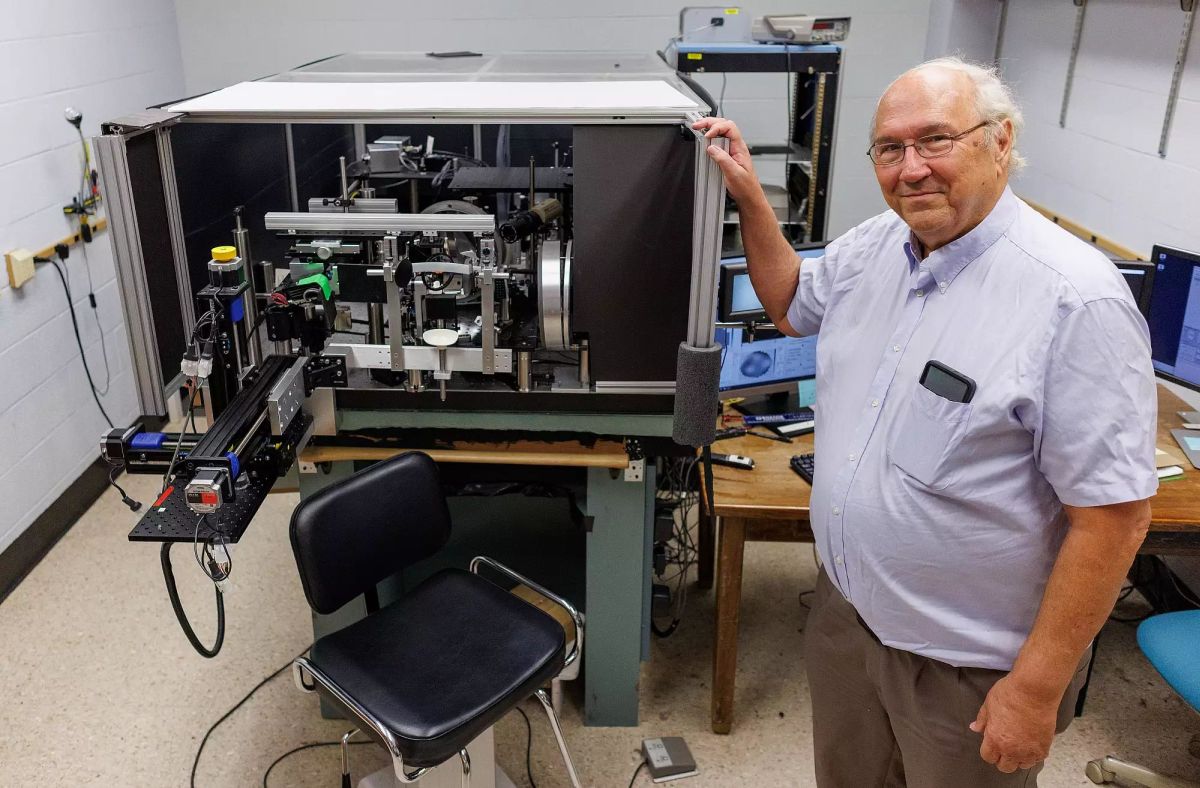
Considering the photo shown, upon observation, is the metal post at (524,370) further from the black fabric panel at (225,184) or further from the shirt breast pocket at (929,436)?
the shirt breast pocket at (929,436)

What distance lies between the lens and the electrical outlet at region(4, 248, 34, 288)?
2.90m

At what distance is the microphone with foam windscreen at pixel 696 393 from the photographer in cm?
179

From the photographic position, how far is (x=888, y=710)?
5.09 feet

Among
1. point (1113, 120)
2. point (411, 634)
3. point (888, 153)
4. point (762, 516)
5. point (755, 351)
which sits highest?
point (888, 153)

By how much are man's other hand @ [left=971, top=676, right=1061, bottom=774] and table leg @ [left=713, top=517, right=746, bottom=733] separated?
86cm

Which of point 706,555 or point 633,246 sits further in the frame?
point 706,555

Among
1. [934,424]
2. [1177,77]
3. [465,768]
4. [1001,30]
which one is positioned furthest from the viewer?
[1001,30]

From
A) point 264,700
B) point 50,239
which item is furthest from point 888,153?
point 50,239

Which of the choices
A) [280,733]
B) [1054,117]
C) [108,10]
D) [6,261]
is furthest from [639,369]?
[108,10]

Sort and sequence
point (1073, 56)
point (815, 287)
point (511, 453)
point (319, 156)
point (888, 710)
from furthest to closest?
point (1073, 56) → point (319, 156) → point (511, 453) → point (815, 287) → point (888, 710)

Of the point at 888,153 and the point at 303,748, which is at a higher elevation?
the point at 888,153

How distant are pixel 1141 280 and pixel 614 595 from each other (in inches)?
61.5

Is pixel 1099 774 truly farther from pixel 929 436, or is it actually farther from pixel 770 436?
pixel 929 436

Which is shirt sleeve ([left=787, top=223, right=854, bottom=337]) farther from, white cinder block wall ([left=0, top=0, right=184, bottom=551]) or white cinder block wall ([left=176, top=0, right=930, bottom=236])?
white cinder block wall ([left=176, top=0, right=930, bottom=236])
